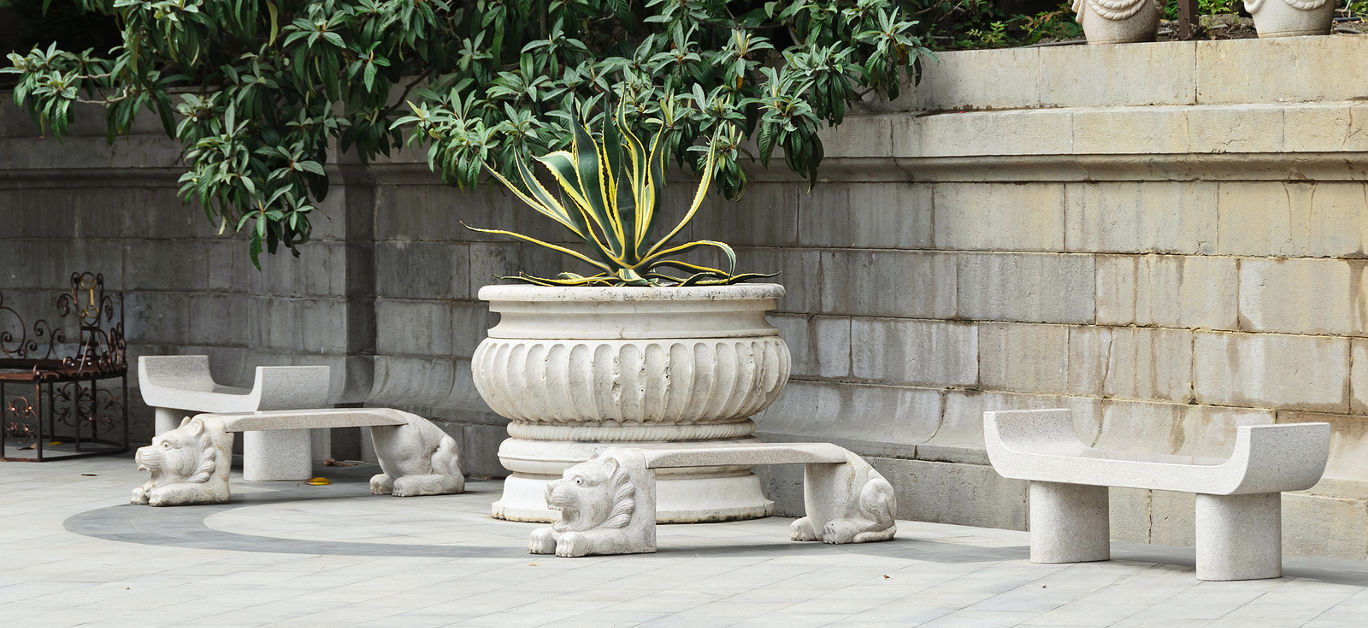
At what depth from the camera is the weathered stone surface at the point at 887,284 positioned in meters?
9.67

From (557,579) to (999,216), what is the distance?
10.2 ft

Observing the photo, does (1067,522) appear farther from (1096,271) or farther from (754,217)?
(754,217)

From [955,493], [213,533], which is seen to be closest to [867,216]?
[955,493]

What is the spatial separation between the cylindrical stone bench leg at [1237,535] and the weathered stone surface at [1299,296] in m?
1.29

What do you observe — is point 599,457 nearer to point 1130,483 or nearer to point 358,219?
point 1130,483

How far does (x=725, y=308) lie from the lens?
928 cm

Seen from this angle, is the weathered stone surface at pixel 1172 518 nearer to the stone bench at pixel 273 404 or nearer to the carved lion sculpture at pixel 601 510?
the carved lion sculpture at pixel 601 510

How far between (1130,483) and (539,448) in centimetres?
308

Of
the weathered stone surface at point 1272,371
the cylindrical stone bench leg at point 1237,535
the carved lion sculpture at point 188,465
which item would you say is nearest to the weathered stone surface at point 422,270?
the carved lion sculpture at point 188,465

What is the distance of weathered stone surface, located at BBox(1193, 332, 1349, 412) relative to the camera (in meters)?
8.34

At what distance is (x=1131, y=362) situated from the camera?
899 centimetres

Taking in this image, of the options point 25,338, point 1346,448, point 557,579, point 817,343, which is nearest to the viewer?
point 557,579

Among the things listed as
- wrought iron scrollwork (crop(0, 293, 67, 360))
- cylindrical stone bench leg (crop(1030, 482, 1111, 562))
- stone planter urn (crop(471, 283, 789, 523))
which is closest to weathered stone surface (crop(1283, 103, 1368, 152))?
cylindrical stone bench leg (crop(1030, 482, 1111, 562))

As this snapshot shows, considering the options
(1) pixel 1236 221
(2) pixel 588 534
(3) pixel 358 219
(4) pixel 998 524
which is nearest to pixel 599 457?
(2) pixel 588 534
